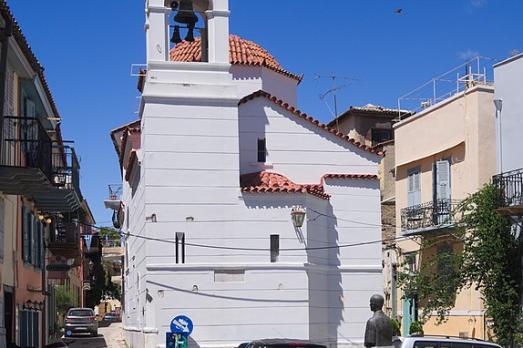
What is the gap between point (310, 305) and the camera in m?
30.2

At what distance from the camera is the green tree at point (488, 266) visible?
26.8m

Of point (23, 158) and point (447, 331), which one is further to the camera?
point (447, 331)

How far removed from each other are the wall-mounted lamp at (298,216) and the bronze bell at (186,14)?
7.33 metres

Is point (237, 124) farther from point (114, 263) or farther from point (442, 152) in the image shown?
point (114, 263)

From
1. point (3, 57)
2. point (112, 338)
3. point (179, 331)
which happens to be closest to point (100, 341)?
point (112, 338)

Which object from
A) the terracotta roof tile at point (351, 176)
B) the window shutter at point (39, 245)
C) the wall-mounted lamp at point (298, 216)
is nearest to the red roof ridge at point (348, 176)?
the terracotta roof tile at point (351, 176)

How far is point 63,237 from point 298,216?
891 cm

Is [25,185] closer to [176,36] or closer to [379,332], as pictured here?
[379,332]

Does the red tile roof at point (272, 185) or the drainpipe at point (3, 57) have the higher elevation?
the drainpipe at point (3, 57)

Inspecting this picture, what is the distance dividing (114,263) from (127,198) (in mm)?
45653

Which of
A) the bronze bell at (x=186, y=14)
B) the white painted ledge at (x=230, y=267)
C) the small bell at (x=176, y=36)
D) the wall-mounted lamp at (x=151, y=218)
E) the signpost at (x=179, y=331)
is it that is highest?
the bronze bell at (x=186, y=14)

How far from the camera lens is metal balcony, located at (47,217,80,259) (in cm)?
3200

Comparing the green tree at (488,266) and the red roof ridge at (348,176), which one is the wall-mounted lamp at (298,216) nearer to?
the red roof ridge at (348,176)

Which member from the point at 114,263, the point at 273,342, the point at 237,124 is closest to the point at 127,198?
the point at 237,124
